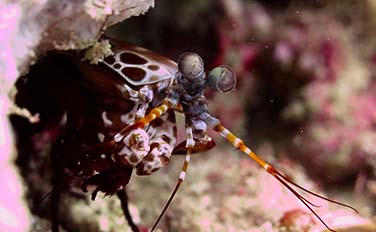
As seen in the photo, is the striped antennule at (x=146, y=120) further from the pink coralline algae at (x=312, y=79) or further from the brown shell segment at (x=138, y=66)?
the pink coralline algae at (x=312, y=79)

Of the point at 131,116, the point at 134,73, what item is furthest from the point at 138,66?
the point at 131,116

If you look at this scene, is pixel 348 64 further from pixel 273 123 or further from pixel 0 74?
pixel 0 74

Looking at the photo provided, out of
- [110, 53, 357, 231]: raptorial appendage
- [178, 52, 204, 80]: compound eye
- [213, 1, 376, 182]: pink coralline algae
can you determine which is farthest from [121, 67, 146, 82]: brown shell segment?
[213, 1, 376, 182]: pink coralline algae

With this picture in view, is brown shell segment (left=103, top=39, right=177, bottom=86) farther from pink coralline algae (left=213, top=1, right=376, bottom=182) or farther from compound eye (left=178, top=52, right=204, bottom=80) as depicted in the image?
pink coralline algae (left=213, top=1, right=376, bottom=182)

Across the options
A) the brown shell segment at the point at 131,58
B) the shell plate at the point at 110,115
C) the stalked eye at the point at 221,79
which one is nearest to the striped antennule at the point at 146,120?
the shell plate at the point at 110,115

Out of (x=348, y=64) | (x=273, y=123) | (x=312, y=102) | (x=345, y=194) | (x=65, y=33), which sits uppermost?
(x=65, y=33)

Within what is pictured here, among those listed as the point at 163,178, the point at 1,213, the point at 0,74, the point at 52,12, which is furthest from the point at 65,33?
the point at 163,178
